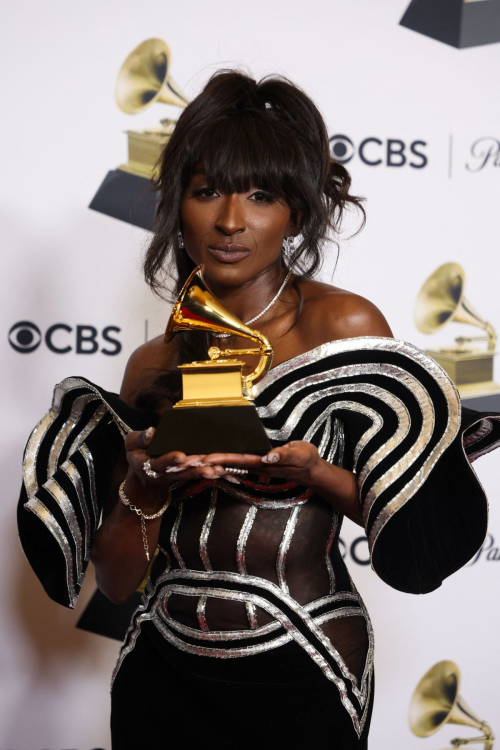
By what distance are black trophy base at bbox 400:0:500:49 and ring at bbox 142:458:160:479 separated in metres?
1.43

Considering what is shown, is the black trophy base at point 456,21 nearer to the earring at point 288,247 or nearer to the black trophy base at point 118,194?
the black trophy base at point 118,194

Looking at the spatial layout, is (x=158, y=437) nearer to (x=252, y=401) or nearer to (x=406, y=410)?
(x=252, y=401)

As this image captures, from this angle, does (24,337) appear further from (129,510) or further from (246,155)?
(246,155)

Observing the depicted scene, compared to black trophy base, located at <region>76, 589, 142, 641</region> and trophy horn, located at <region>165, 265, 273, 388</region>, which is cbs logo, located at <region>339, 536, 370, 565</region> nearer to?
black trophy base, located at <region>76, 589, 142, 641</region>

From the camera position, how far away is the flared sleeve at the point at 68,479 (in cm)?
130

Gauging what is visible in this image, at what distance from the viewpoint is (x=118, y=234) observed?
2.07 m

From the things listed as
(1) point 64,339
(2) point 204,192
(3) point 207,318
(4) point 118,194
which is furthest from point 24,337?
(3) point 207,318

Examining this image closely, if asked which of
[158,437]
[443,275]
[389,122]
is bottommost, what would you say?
[158,437]

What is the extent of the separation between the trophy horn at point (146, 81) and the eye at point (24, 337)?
0.55 m

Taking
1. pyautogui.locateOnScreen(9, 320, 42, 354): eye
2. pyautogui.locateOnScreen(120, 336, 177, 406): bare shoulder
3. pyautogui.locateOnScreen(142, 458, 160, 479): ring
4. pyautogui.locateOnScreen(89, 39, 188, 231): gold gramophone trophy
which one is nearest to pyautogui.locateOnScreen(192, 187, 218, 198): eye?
pyautogui.locateOnScreen(120, 336, 177, 406): bare shoulder

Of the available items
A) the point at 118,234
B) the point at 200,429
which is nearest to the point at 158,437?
the point at 200,429

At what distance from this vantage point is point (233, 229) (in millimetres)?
1212

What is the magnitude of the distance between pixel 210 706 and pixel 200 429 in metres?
0.41

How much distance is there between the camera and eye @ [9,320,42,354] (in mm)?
2045
